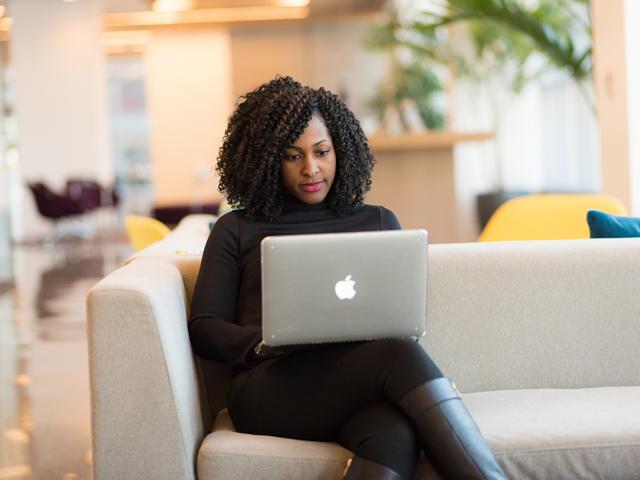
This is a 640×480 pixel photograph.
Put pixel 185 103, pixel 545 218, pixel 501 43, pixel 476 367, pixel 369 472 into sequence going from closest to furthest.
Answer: pixel 369 472
pixel 476 367
pixel 545 218
pixel 501 43
pixel 185 103

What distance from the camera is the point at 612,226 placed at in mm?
2979

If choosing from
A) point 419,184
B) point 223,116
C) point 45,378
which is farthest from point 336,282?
point 223,116

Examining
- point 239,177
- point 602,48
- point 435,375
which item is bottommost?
point 435,375

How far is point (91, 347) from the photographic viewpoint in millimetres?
2197

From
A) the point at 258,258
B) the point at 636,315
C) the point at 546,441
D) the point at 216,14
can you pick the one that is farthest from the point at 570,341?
the point at 216,14

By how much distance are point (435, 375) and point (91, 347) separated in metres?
0.79

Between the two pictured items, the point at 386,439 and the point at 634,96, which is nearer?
the point at 386,439

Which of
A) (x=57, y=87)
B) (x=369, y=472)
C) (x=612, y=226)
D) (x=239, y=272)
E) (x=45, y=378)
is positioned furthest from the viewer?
(x=57, y=87)

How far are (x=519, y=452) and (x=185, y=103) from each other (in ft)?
54.3

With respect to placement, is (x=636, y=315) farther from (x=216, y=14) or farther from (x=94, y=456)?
(x=216, y=14)

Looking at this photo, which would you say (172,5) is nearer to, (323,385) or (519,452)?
(323,385)

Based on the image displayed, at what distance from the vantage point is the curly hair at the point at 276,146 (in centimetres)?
263

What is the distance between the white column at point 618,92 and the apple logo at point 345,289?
4246 mm

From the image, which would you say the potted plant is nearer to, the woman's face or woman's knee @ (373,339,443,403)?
the woman's face
